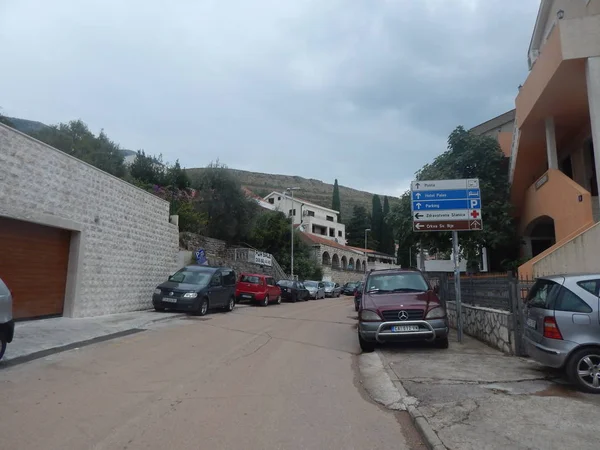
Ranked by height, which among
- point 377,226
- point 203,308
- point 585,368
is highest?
point 377,226

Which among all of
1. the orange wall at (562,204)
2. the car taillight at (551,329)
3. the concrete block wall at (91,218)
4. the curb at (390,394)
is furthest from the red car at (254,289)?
the car taillight at (551,329)

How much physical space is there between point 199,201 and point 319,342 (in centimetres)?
2385

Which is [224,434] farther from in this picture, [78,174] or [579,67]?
[579,67]

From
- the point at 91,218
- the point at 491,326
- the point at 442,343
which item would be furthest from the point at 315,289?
the point at 442,343

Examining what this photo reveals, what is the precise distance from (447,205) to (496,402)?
6563 millimetres

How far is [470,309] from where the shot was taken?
11945mm

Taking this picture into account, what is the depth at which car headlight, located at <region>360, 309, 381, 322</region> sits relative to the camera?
9361mm

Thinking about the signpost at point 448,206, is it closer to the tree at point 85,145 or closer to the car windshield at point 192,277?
the car windshield at point 192,277

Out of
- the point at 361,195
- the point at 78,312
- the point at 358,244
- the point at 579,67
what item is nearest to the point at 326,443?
the point at 78,312

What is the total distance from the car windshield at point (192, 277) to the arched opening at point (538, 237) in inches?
570

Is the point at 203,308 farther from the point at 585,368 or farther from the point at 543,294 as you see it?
the point at 585,368

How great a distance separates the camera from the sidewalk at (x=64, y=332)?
28.2 ft

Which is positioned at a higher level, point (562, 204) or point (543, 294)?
point (562, 204)

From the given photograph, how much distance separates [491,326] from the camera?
9984mm
